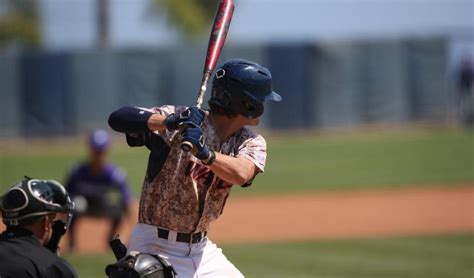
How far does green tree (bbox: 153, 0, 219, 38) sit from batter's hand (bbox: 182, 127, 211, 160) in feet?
121

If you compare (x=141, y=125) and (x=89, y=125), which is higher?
(x=141, y=125)

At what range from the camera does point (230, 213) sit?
1585 cm

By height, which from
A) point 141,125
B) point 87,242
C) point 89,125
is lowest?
point 89,125

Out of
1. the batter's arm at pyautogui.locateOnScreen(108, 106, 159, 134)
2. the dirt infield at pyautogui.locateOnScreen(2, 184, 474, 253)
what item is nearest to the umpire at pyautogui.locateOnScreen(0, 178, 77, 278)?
the batter's arm at pyautogui.locateOnScreen(108, 106, 159, 134)

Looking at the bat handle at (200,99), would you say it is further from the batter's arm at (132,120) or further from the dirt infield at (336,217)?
the dirt infield at (336,217)

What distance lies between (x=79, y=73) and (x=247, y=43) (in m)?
5.25

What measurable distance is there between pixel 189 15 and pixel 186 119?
37.3 meters

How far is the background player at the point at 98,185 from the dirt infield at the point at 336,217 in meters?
0.55

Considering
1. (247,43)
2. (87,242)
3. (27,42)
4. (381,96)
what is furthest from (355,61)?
(87,242)

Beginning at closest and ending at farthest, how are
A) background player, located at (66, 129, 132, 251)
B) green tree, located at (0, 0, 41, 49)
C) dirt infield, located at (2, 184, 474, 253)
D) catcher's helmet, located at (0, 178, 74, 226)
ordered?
catcher's helmet, located at (0, 178, 74, 226) < background player, located at (66, 129, 132, 251) < dirt infield, located at (2, 184, 474, 253) < green tree, located at (0, 0, 41, 49)

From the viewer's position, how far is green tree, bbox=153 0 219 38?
4150 cm

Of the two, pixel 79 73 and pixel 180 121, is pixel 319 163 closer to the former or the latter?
pixel 79 73

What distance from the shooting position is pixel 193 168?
5.03m

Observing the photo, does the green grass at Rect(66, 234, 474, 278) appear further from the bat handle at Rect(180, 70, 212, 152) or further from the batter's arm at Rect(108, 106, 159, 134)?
the batter's arm at Rect(108, 106, 159, 134)
